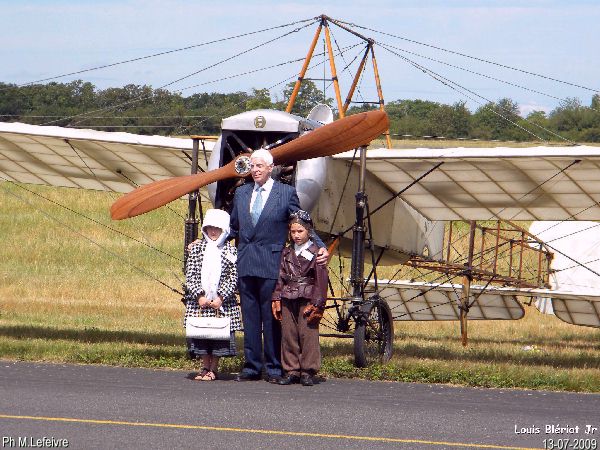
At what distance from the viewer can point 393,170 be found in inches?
492

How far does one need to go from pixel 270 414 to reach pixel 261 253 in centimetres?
216

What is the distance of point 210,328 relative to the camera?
31.3ft

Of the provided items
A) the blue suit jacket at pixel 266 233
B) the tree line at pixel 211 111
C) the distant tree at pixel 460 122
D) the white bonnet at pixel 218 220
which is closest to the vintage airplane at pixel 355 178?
the blue suit jacket at pixel 266 233

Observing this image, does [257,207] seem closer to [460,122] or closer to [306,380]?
[306,380]

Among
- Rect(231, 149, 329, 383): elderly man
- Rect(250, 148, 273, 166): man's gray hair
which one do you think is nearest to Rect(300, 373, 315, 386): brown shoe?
Rect(231, 149, 329, 383): elderly man

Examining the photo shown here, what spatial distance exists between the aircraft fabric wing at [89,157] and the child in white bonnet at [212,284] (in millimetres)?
3020

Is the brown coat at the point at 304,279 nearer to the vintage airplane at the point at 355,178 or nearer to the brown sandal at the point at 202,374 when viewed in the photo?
the brown sandal at the point at 202,374

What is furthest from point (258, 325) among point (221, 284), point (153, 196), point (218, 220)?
point (153, 196)

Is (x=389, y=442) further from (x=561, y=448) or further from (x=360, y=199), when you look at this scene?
(x=360, y=199)

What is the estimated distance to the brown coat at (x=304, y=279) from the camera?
31.3ft

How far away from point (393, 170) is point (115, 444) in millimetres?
6482

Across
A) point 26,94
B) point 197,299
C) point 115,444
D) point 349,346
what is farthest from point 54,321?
point 26,94

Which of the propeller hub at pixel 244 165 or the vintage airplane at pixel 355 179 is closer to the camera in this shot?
the propeller hub at pixel 244 165

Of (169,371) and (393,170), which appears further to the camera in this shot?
(393,170)
